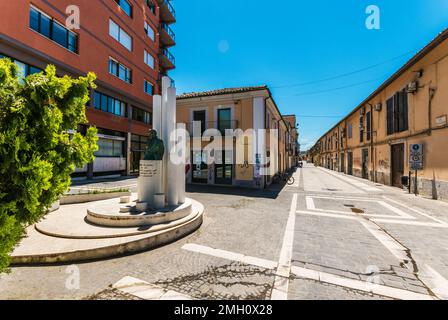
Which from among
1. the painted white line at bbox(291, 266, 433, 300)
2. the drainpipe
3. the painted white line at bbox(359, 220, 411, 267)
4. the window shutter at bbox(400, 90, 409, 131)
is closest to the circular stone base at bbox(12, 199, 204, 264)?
the painted white line at bbox(291, 266, 433, 300)

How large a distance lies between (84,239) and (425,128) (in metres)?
16.6

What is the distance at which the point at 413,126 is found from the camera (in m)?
12.3

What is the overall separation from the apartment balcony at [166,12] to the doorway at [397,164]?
3098cm

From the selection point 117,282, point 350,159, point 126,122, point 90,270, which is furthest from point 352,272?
point 350,159

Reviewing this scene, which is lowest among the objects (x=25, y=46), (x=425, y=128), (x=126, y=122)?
(x=425, y=128)

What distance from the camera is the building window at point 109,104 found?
17.5 metres

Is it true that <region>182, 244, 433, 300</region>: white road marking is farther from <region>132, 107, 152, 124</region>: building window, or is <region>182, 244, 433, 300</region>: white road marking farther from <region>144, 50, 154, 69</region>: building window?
A: <region>144, 50, 154, 69</region>: building window

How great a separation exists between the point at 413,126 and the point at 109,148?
959 inches

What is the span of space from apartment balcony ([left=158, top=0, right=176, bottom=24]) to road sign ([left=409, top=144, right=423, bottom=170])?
31423 millimetres

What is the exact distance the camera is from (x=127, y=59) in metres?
20.0

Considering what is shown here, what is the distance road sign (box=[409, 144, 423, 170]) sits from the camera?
11320mm

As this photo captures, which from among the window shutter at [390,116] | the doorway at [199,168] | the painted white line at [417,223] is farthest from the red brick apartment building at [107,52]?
the window shutter at [390,116]

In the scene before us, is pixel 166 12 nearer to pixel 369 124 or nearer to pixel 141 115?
pixel 141 115
